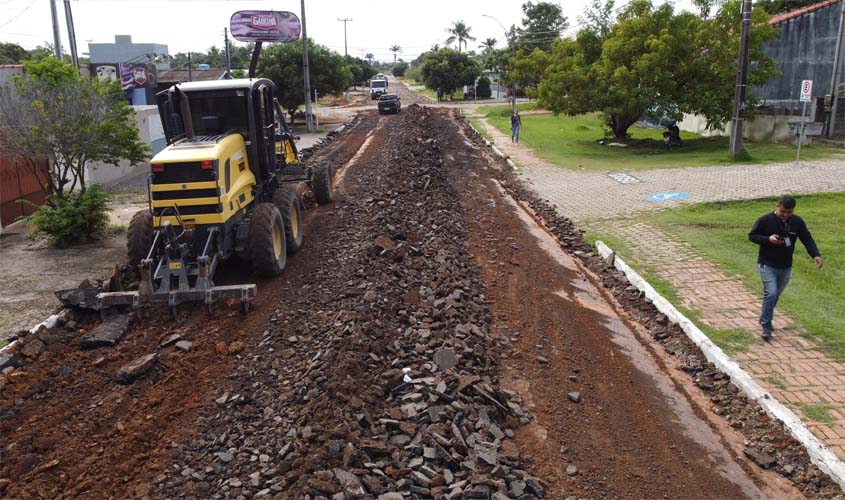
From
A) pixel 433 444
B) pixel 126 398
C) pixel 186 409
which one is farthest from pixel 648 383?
pixel 126 398

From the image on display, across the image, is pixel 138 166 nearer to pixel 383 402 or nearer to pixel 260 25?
pixel 260 25

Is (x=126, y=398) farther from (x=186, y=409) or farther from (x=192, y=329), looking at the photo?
(x=192, y=329)

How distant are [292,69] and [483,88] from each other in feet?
117

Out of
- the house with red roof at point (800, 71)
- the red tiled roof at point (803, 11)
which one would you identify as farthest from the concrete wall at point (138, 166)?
the red tiled roof at point (803, 11)

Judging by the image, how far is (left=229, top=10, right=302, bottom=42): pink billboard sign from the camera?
32.0 metres

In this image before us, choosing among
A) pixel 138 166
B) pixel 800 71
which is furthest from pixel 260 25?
pixel 800 71

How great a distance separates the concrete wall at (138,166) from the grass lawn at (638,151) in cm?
1531

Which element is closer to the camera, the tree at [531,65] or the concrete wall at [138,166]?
the concrete wall at [138,166]

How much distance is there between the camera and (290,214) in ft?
38.7

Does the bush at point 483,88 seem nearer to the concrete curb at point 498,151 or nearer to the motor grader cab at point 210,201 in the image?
the concrete curb at point 498,151

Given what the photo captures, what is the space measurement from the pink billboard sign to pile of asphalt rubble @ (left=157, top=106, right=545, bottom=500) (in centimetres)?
2419

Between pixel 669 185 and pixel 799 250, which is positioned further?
pixel 669 185

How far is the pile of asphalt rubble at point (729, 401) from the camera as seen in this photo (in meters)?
6.16

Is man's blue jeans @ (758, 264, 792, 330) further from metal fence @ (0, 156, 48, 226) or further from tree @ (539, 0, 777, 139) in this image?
tree @ (539, 0, 777, 139)
